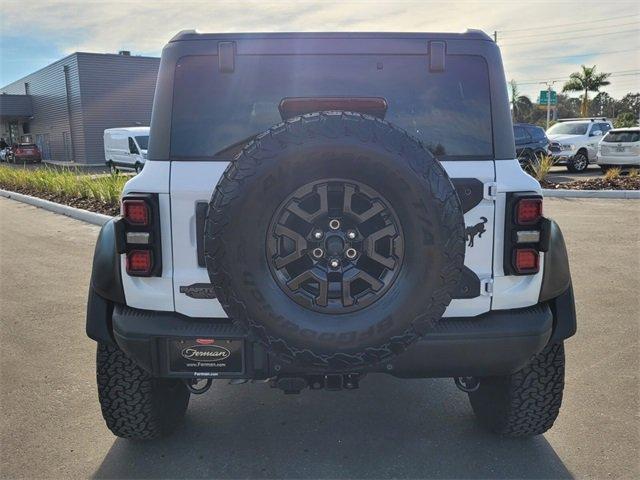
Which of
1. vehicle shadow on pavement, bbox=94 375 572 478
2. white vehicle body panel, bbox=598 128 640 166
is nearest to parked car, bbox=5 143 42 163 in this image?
white vehicle body panel, bbox=598 128 640 166

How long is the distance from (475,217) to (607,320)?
298cm

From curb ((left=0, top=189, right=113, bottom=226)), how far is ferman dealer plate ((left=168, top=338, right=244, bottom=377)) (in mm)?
7690

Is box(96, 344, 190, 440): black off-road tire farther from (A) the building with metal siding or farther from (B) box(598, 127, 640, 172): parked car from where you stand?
(A) the building with metal siding

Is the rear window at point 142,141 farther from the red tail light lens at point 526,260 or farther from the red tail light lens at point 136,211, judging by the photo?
the red tail light lens at point 526,260

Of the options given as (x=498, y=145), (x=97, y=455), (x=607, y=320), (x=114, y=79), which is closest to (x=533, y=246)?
(x=498, y=145)

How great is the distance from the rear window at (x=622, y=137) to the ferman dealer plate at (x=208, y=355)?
16.7 m

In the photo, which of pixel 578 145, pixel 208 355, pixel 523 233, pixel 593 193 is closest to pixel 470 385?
pixel 523 233

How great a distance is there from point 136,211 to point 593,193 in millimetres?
11967

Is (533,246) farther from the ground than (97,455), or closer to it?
farther from the ground

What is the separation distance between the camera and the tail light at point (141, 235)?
230cm

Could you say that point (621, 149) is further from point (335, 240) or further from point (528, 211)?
point (335, 240)

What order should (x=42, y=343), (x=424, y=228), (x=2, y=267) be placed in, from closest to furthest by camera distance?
(x=424, y=228) < (x=42, y=343) < (x=2, y=267)

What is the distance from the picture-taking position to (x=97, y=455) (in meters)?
2.80

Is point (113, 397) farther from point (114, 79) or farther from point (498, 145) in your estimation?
point (114, 79)
